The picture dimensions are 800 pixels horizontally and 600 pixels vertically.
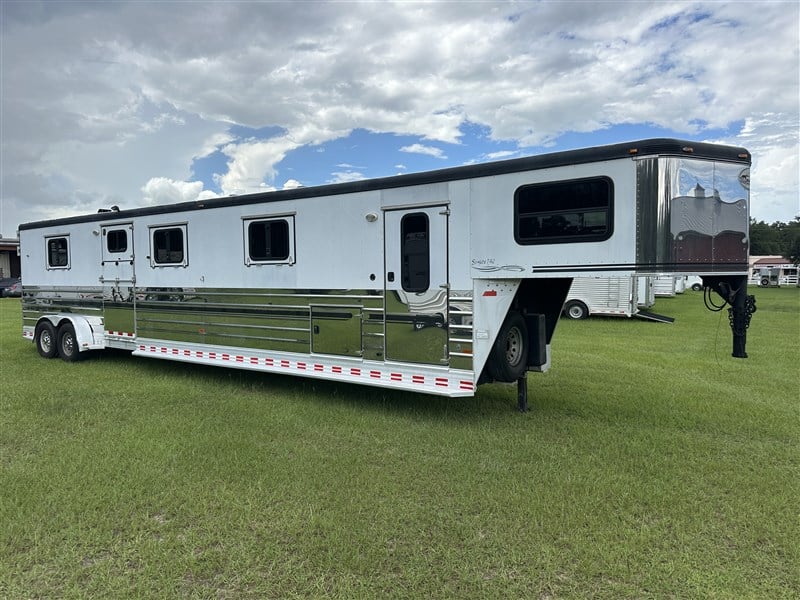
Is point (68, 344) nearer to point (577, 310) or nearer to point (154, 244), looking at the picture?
point (154, 244)

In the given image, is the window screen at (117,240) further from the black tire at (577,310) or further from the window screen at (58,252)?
the black tire at (577,310)

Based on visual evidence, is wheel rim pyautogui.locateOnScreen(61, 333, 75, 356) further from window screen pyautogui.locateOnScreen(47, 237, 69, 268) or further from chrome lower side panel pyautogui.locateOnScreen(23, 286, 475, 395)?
window screen pyautogui.locateOnScreen(47, 237, 69, 268)

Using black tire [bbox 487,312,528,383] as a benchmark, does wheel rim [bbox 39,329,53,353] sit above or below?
below

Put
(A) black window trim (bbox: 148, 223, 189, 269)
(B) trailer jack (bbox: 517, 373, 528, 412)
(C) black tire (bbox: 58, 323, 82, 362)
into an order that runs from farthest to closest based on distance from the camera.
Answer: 1. (C) black tire (bbox: 58, 323, 82, 362)
2. (A) black window trim (bbox: 148, 223, 189, 269)
3. (B) trailer jack (bbox: 517, 373, 528, 412)

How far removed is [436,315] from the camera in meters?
6.15

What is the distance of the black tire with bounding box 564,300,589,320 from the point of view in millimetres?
17578

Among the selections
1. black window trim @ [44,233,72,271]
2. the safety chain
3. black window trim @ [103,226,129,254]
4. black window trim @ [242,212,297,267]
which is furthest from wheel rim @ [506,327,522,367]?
black window trim @ [44,233,72,271]

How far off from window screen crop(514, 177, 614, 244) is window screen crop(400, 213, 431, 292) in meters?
1.03

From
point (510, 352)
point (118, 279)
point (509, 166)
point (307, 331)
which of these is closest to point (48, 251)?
point (118, 279)

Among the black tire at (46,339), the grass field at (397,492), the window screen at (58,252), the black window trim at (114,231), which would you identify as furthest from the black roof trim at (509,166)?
the black tire at (46,339)

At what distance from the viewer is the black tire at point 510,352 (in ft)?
20.3

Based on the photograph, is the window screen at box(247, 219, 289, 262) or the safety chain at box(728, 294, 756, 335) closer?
the safety chain at box(728, 294, 756, 335)

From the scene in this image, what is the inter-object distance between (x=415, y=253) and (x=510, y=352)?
60.7 inches

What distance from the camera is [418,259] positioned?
20.5 feet
